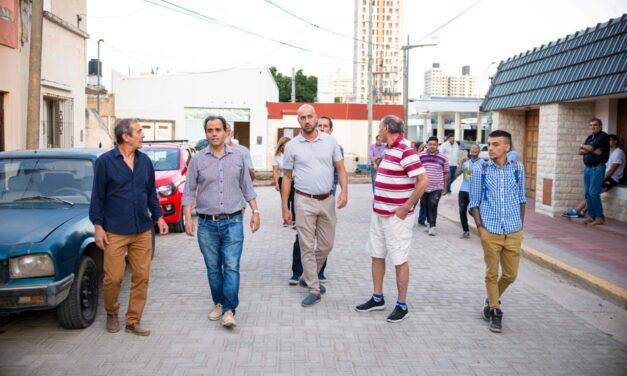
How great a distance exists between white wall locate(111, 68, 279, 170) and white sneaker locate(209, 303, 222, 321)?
30982 mm

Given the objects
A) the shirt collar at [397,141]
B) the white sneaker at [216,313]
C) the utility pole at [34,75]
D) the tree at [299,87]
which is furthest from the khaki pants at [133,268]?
the tree at [299,87]

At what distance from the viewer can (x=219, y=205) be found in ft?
18.1

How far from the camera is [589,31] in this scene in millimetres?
11727

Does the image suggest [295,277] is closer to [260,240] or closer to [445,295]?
[445,295]

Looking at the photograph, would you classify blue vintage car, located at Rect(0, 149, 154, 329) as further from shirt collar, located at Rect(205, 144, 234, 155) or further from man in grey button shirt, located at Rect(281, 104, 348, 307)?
man in grey button shirt, located at Rect(281, 104, 348, 307)

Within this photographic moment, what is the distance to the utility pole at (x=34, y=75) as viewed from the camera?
1036cm

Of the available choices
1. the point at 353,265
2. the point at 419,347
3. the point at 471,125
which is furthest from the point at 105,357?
the point at 471,125

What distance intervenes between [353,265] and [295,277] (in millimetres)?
1375

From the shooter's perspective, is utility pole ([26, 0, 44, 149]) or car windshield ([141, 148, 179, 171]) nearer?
utility pole ([26, 0, 44, 149])

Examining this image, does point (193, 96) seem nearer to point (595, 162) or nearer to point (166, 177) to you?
point (166, 177)

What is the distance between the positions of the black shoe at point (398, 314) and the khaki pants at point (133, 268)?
231 cm

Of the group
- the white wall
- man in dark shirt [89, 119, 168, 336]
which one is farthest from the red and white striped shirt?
the white wall

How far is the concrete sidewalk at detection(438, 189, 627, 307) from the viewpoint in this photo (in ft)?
23.5

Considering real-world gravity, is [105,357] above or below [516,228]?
below
